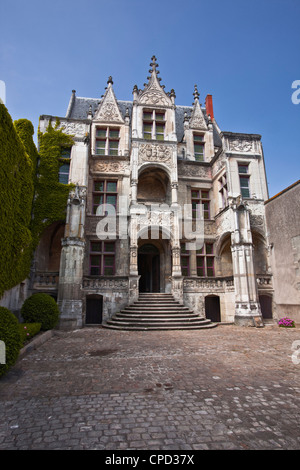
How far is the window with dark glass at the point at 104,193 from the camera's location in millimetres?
17453

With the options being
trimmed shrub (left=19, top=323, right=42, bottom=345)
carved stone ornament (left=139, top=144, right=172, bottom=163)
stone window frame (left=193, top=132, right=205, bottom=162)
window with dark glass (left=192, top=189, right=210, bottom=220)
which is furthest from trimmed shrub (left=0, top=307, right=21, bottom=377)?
stone window frame (left=193, top=132, right=205, bottom=162)

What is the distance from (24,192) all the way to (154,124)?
401 inches

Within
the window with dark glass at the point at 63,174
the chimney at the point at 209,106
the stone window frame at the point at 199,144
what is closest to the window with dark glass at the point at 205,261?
the stone window frame at the point at 199,144

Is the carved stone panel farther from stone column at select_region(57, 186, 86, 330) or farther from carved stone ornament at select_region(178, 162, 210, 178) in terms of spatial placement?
stone column at select_region(57, 186, 86, 330)

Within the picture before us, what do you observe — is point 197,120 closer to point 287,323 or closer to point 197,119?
point 197,119

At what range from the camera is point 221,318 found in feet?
50.4

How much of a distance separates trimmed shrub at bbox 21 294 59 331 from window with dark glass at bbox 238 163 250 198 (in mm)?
13123

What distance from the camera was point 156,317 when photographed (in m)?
12.3

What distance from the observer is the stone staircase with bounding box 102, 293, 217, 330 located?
11629mm

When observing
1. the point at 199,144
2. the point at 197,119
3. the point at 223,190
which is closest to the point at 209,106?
the point at 197,119

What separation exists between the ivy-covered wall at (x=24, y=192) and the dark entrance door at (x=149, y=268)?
6.84 meters
